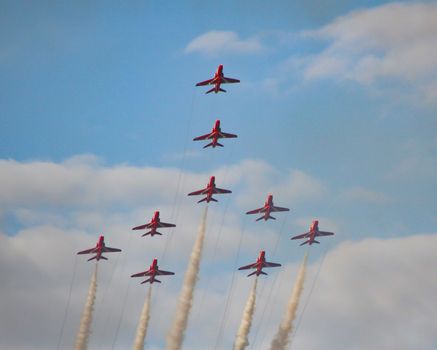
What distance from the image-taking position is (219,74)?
19900 cm

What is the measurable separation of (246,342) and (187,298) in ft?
49.8

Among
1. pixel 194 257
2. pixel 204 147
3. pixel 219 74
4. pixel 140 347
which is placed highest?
pixel 219 74

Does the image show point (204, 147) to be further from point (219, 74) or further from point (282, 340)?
point (282, 340)

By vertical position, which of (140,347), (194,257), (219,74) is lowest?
(140,347)

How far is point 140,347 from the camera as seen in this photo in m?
199

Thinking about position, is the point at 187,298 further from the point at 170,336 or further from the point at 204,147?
the point at 204,147

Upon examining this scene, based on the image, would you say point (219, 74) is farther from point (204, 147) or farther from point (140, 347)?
point (140, 347)

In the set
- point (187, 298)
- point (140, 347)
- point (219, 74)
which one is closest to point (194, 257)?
point (187, 298)

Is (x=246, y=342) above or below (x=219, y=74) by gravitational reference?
below

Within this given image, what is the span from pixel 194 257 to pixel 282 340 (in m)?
24.8

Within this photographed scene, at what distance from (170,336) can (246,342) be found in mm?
16265

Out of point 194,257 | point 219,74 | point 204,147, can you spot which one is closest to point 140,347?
point 194,257

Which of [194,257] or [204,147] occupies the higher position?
[204,147]

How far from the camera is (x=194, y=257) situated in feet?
656
